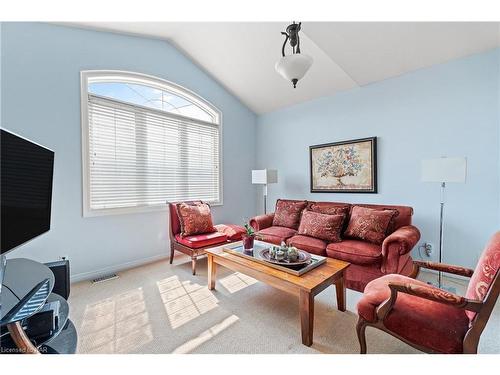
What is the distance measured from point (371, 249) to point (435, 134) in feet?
5.55

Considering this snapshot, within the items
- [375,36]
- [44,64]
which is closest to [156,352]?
[44,64]

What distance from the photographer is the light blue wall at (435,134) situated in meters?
2.45

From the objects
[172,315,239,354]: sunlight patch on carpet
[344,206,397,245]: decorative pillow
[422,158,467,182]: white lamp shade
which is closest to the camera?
[172,315,239,354]: sunlight patch on carpet

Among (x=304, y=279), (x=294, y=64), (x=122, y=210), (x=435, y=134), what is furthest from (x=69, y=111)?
(x=435, y=134)

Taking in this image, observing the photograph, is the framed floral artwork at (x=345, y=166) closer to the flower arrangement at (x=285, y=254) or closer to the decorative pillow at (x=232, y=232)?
the decorative pillow at (x=232, y=232)

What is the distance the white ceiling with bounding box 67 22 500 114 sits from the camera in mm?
2373

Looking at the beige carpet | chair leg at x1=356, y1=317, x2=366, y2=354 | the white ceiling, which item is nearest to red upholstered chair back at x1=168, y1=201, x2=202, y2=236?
the beige carpet

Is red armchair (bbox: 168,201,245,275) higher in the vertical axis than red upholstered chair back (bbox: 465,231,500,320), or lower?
lower

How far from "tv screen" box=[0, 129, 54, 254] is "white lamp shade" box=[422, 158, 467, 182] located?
332 centimetres

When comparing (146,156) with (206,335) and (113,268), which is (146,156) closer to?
(113,268)

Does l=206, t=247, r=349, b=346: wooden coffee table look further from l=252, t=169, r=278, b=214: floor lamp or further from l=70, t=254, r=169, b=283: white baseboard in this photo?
l=252, t=169, r=278, b=214: floor lamp

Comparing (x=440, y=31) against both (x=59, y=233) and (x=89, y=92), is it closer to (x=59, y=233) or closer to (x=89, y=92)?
(x=89, y=92)

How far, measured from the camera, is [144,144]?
128 inches

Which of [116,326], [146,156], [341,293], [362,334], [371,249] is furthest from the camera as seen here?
[146,156]
